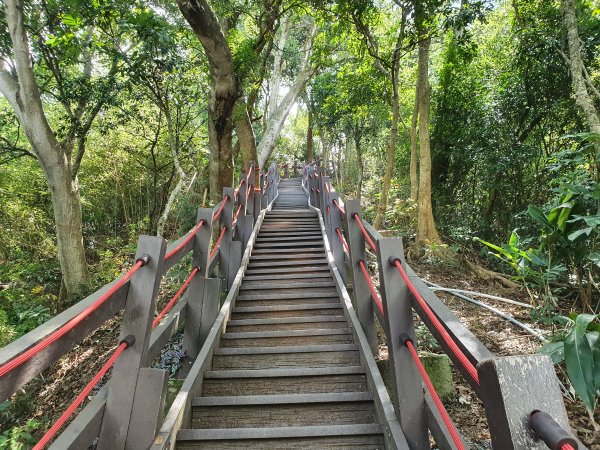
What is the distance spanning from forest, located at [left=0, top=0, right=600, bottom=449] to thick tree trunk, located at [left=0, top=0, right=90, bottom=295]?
0.09 ft

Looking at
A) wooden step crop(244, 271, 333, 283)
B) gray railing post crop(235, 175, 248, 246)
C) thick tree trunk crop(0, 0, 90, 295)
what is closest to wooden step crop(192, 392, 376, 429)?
wooden step crop(244, 271, 333, 283)

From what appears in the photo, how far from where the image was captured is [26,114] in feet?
19.4

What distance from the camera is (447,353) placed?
145 centimetres

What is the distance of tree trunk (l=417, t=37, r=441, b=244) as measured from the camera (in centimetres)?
725

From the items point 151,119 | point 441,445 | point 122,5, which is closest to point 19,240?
point 151,119

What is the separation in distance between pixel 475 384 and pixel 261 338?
8.65 feet

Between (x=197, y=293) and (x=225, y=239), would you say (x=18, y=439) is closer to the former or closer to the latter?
(x=197, y=293)

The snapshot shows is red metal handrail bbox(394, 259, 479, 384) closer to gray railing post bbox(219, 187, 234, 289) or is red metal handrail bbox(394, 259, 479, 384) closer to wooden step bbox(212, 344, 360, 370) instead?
wooden step bbox(212, 344, 360, 370)

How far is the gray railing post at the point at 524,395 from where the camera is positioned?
2.96 ft

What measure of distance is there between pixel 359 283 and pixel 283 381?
3.43ft

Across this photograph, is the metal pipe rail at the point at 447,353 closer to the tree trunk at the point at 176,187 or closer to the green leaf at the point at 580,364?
the green leaf at the point at 580,364

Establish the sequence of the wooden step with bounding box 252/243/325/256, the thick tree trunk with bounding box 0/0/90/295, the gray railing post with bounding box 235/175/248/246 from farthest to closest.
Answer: the wooden step with bounding box 252/243/325/256 → the thick tree trunk with bounding box 0/0/90/295 → the gray railing post with bounding box 235/175/248/246

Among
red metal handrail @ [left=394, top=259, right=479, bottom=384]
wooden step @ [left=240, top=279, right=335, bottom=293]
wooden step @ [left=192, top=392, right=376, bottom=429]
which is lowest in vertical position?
wooden step @ [left=192, top=392, right=376, bottom=429]

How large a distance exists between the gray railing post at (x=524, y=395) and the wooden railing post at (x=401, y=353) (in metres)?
0.97
